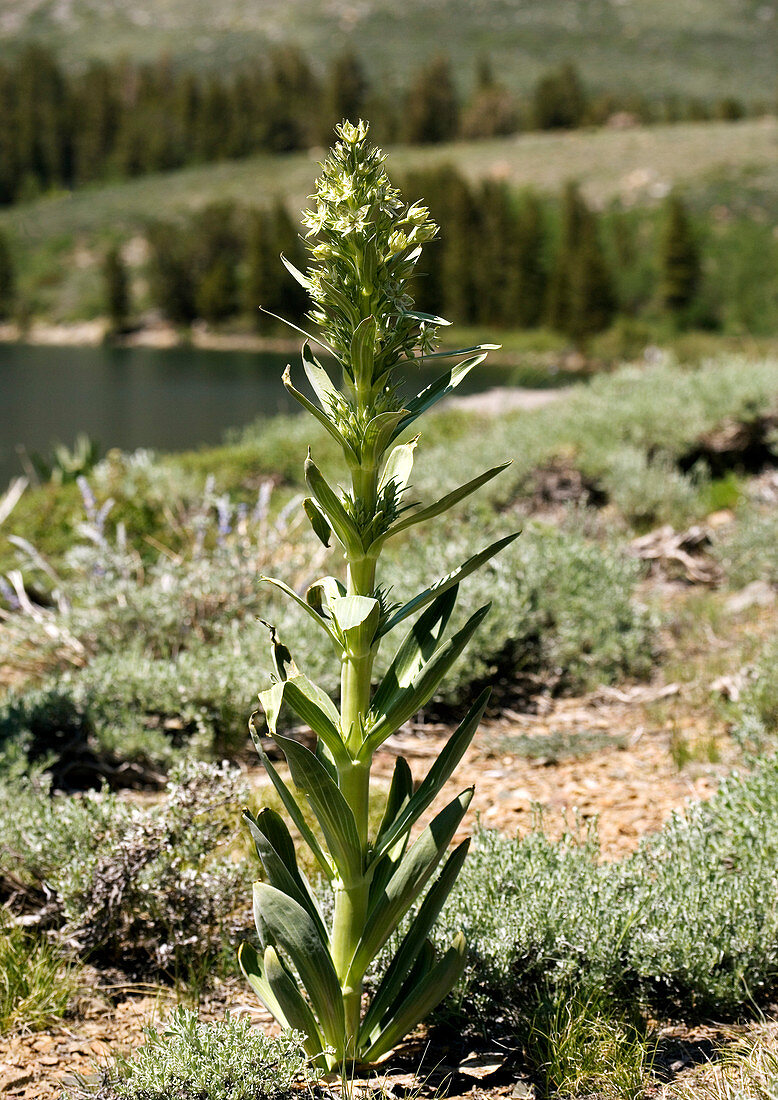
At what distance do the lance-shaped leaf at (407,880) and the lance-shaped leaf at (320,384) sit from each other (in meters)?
0.70

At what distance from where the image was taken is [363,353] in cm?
155

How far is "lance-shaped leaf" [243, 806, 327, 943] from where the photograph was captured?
5.44 ft

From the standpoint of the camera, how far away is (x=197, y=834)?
2396 mm

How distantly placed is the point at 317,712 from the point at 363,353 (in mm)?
588

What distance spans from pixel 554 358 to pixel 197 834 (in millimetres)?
21537

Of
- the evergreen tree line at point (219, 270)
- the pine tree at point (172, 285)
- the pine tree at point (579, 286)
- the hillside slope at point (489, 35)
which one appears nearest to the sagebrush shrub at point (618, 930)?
the pine tree at point (579, 286)

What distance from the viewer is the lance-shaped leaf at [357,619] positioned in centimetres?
140

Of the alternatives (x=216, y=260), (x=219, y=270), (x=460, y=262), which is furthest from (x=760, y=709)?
(x=216, y=260)

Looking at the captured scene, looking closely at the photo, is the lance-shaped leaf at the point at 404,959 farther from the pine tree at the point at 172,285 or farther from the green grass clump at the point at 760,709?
the pine tree at the point at 172,285

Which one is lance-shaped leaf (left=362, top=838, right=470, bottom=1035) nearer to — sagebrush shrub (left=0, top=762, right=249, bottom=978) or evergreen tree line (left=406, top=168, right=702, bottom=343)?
sagebrush shrub (left=0, top=762, right=249, bottom=978)

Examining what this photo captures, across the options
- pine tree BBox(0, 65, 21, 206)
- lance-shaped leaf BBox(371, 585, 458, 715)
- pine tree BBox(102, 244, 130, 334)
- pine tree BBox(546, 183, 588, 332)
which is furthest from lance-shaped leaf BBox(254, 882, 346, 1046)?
pine tree BBox(0, 65, 21, 206)

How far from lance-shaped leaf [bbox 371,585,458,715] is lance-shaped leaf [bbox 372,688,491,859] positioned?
0.12 meters

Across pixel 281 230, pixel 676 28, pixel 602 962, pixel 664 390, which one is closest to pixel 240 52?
pixel 676 28

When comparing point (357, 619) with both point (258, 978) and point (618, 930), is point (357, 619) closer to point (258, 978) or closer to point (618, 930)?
point (258, 978)
